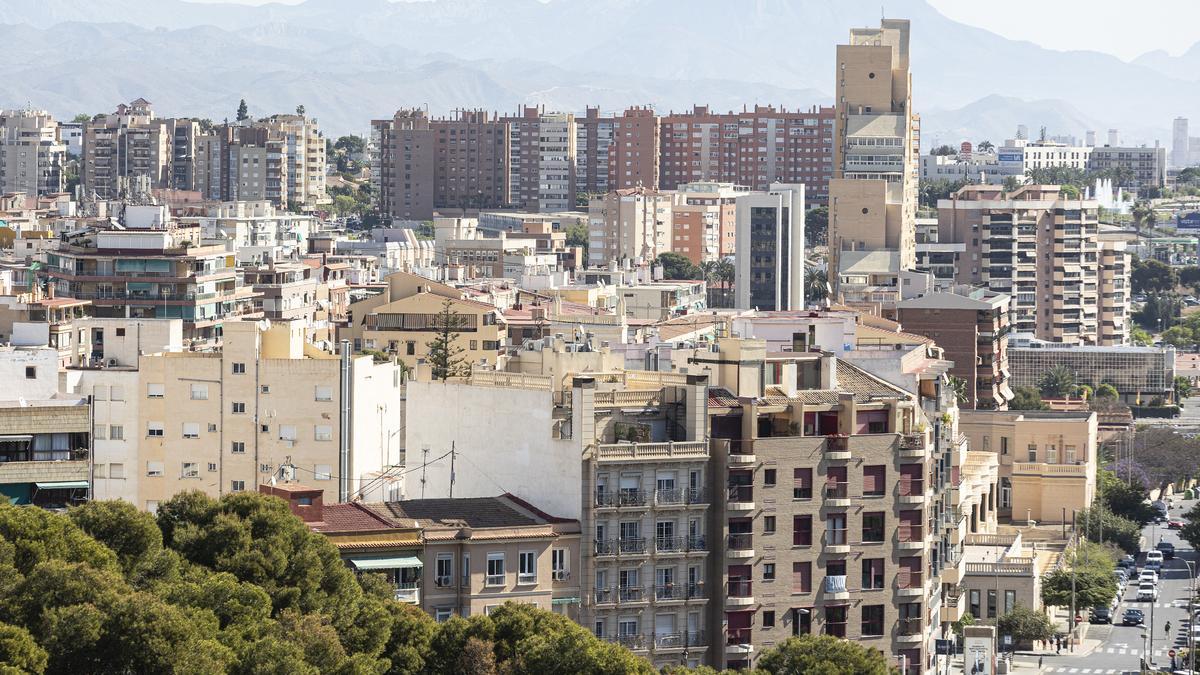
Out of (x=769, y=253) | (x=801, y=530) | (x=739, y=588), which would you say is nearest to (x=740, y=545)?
(x=739, y=588)

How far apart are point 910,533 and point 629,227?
466 ft

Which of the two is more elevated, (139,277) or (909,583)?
(139,277)

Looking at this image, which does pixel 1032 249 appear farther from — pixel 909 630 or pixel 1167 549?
pixel 909 630

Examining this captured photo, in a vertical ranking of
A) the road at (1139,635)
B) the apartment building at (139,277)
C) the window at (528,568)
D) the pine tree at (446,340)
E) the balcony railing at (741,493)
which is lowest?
the road at (1139,635)

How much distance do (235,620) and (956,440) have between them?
35776 mm

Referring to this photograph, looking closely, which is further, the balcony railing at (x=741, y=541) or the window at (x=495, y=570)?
the balcony railing at (x=741, y=541)

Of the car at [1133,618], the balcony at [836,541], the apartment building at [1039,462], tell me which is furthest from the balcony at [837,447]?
the apartment building at [1039,462]

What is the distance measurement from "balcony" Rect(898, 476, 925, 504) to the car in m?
31.9

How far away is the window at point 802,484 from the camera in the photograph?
49750mm

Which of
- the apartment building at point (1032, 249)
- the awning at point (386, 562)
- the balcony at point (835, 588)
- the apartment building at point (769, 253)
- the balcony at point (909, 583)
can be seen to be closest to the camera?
the awning at point (386, 562)

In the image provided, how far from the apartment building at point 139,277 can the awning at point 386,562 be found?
4313cm

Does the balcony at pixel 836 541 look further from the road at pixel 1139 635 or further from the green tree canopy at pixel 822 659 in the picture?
the road at pixel 1139 635

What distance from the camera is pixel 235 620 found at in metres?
39.0

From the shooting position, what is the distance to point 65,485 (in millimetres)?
50031
